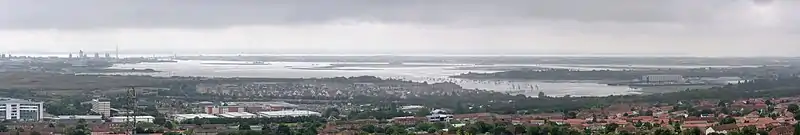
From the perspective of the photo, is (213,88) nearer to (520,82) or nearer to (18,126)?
(520,82)

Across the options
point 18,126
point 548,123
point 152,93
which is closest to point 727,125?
point 548,123

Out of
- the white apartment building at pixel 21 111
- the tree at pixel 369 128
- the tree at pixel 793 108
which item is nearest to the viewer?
the tree at pixel 369 128

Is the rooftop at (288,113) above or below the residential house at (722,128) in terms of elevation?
below

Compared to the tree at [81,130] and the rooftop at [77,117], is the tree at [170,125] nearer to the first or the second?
the tree at [81,130]

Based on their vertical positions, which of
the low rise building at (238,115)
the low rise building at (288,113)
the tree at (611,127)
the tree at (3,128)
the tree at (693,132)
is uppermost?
the tree at (693,132)

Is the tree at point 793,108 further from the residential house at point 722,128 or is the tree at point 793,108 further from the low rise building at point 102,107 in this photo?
the low rise building at point 102,107

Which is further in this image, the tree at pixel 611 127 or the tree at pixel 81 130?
the tree at pixel 81 130

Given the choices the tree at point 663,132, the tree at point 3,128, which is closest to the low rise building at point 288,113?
the tree at point 3,128

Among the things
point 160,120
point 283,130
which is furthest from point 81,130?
point 160,120

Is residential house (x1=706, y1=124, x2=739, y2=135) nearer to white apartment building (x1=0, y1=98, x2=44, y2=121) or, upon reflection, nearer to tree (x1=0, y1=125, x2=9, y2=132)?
tree (x1=0, y1=125, x2=9, y2=132)

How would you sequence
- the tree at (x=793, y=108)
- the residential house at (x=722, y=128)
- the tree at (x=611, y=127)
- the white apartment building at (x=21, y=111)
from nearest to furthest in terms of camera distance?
the residential house at (x=722, y=128) < the tree at (x=611, y=127) < the tree at (x=793, y=108) < the white apartment building at (x=21, y=111)
